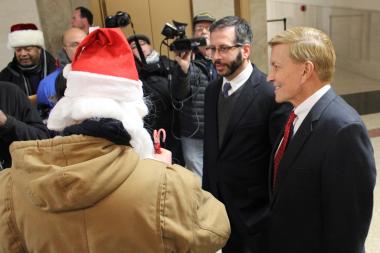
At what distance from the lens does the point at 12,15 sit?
188 inches

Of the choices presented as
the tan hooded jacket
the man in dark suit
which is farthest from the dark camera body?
the tan hooded jacket

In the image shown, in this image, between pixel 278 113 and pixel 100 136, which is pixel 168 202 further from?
pixel 278 113

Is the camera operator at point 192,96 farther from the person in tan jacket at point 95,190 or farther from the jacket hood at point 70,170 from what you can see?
the jacket hood at point 70,170

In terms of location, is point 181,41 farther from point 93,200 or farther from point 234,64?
point 93,200

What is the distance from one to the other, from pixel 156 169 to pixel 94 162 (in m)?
0.17

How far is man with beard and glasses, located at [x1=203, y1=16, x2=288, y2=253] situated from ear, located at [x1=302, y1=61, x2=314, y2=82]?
447 millimetres

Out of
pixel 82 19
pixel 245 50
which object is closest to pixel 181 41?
pixel 245 50

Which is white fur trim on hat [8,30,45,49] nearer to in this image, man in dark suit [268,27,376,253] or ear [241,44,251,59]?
ear [241,44,251,59]

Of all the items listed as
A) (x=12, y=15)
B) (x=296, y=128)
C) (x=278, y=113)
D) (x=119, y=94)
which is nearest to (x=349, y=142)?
(x=296, y=128)

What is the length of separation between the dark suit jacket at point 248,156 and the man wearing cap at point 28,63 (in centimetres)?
179

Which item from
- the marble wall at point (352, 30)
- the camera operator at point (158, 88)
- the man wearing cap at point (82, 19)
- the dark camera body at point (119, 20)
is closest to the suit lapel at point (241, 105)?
the camera operator at point (158, 88)

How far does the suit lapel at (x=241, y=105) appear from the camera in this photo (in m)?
2.01

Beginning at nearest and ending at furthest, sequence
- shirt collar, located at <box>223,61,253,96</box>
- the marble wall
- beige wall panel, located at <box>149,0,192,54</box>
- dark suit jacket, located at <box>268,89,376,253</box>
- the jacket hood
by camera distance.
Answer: the jacket hood, dark suit jacket, located at <box>268,89,376,253</box>, shirt collar, located at <box>223,61,253,96</box>, beige wall panel, located at <box>149,0,192,54</box>, the marble wall

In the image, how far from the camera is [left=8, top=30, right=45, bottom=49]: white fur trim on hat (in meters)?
3.29
